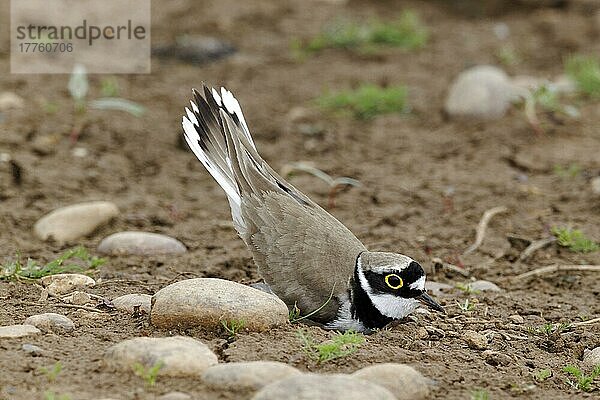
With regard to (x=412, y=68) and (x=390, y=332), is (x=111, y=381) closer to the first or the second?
(x=390, y=332)

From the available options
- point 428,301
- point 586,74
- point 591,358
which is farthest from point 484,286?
point 586,74

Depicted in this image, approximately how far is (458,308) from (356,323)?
0.73 m

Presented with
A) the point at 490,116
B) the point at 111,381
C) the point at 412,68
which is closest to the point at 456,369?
the point at 111,381

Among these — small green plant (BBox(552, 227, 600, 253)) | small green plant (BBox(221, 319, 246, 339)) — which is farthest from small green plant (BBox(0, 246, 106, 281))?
small green plant (BBox(552, 227, 600, 253))

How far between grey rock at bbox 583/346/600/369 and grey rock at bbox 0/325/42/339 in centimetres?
275

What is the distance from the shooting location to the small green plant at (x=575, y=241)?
7031 millimetres

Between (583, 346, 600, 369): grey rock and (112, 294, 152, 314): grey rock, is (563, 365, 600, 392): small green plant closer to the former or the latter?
(583, 346, 600, 369): grey rock

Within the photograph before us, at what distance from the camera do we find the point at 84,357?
4.59 meters

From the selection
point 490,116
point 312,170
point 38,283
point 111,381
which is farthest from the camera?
point 490,116

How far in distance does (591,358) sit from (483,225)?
2.27 m

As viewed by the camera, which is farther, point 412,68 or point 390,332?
point 412,68

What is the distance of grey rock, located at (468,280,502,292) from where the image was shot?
6.30 m

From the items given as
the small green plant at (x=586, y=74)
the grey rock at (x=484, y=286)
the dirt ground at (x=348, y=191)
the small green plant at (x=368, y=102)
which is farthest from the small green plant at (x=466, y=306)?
the small green plant at (x=586, y=74)

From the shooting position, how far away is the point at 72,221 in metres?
7.17
